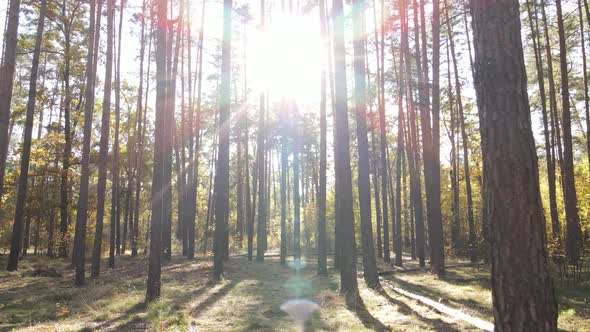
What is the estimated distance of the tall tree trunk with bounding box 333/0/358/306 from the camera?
1003 cm

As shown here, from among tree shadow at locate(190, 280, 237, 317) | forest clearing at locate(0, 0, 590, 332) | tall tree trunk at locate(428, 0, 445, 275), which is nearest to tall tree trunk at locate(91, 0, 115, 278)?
forest clearing at locate(0, 0, 590, 332)

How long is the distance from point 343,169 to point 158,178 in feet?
15.4

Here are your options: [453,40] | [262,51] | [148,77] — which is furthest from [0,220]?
[453,40]

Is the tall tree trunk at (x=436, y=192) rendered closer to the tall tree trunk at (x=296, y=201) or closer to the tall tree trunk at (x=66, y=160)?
the tall tree trunk at (x=296, y=201)

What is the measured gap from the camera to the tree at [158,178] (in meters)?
8.87

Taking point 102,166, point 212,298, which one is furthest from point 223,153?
point 212,298

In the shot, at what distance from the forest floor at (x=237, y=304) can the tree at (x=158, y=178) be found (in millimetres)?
541

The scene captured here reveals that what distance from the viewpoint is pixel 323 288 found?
447 inches

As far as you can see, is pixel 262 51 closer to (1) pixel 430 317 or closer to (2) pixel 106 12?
(2) pixel 106 12

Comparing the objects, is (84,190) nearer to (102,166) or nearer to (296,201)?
(102,166)

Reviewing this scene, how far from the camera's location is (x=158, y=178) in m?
9.41

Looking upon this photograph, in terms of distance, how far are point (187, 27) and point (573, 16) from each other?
1672cm

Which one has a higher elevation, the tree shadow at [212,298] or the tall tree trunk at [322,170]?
the tall tree trunk at [322,170]

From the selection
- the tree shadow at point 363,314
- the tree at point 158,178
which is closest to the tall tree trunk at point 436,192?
the tree shadow at point 363,314
